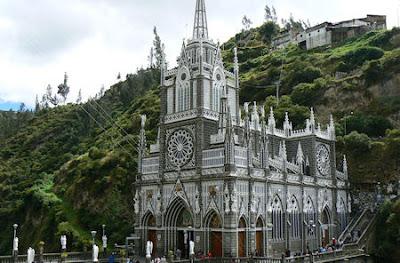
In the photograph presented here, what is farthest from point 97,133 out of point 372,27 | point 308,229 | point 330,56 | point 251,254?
point 372,27

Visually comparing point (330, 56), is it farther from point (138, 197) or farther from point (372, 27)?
point (138, 197)

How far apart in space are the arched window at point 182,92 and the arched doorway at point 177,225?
7879mm

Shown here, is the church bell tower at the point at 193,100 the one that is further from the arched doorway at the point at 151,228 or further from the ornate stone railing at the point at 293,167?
the ornate stone railing at the point at 293,167

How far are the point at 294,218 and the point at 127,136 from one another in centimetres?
3428

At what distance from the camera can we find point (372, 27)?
354 ft

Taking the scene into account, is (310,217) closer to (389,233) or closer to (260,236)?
(389,233)

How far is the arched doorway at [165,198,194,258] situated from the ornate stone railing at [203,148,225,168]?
4.17 metres

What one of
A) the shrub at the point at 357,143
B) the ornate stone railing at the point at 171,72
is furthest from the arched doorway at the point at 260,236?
the shrub at the point at 357,143

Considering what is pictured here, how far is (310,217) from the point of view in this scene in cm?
4391

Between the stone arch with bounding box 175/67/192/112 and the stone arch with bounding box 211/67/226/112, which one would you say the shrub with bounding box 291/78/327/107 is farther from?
the stone arch with bounding box 175/67/192/112

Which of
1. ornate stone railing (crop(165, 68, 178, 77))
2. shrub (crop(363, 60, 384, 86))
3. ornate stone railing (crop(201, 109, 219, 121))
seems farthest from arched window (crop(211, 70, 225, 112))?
shrub (crop(363, 60, 384, 86))

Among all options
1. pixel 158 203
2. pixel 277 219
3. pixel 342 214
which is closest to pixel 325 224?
pixel 342 214

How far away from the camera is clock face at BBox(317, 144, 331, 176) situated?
47.2 metres

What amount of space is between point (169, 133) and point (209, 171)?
5935mm
